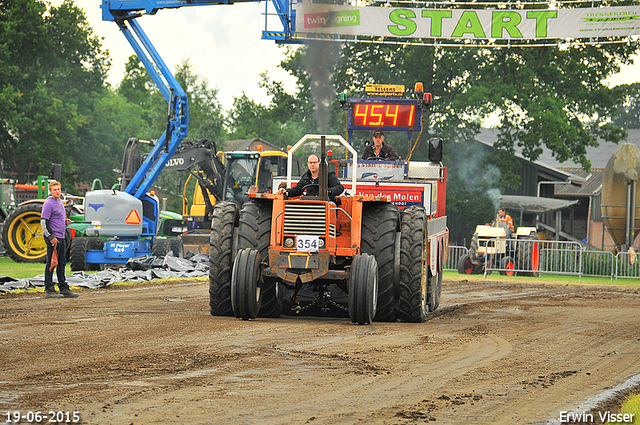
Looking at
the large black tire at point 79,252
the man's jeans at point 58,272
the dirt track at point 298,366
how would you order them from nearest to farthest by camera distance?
the dirt track at point 298,366 < the man's jeans at point 58,272 < the large black tire at point 79,252

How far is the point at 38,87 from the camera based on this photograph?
146 ft

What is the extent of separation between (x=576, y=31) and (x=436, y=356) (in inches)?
820

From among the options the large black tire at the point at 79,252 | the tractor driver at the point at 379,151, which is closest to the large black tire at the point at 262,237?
the tractor driver at the point at 379,151

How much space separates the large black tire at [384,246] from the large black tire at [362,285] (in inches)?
19.9

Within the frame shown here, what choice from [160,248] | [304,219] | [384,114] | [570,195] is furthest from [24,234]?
[570,195]

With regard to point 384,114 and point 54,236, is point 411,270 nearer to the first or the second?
point 384,114

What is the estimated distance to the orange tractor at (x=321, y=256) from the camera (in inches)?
401

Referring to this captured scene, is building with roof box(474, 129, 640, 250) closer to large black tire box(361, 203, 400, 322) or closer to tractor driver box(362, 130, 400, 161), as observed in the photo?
tractor driver box(362, 130, 400, 161)

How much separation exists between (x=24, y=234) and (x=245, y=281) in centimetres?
1396

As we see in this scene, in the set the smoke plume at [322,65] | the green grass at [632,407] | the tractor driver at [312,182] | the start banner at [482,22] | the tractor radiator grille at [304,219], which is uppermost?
the start banner at [482,22]

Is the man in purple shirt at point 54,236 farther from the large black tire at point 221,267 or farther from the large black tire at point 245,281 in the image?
the large black tire at point 245,281

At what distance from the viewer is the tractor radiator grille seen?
10.2 metres

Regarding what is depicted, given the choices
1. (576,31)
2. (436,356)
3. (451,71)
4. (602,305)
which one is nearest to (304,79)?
(451,71)

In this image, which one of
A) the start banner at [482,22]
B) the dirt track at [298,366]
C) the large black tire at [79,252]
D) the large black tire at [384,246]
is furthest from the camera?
the start banner at [482,22]
